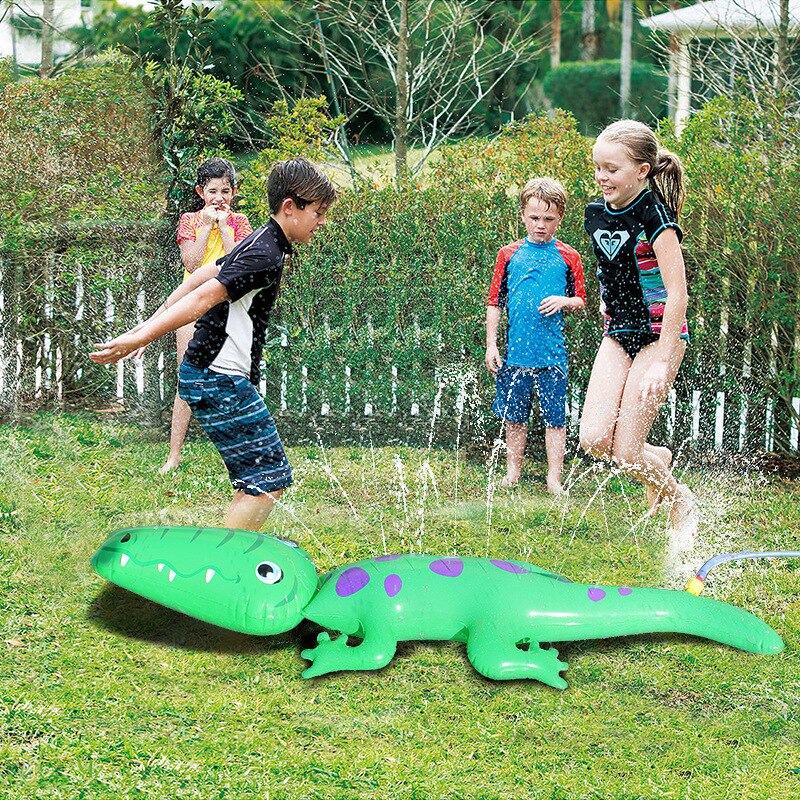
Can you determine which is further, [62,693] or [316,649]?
[316,649]

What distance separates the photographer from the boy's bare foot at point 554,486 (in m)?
5.92

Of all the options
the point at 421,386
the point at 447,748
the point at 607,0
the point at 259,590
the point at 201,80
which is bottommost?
the point at 447,748

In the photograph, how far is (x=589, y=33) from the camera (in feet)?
102

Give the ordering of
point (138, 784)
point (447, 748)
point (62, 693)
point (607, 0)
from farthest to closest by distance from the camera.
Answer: point (607, 0), point (62, 693), point (447, 748), point (138, 784)

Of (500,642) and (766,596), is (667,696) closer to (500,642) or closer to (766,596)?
(500,642)

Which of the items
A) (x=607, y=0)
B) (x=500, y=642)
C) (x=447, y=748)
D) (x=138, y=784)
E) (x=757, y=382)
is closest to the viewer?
(x=138, y=784)

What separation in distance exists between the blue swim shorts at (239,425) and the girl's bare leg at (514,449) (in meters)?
2.28

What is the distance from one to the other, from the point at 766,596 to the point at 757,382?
2.42 metres

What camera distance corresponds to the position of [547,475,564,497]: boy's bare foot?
5.92 meters

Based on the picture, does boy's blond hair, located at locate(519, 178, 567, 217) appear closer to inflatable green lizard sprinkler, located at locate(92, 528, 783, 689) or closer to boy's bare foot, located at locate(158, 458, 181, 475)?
boy's bare foot, located at locate(158, 458, 181, 475)

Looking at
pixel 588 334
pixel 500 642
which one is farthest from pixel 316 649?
pixel 588 334

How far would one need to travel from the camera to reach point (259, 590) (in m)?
3.70

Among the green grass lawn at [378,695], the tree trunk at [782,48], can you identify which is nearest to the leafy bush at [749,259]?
the green grass lawn at [378,695]

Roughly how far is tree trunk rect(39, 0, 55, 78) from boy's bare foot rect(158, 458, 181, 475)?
16.0 ft
